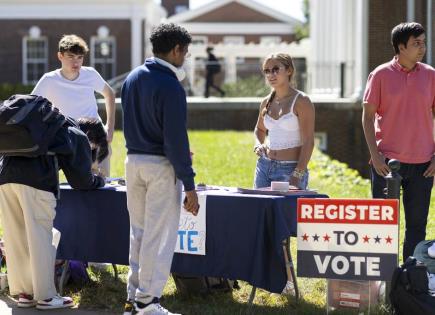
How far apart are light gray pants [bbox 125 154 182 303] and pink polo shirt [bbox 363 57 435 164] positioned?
1.69 m

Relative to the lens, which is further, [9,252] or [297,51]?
[297,51]

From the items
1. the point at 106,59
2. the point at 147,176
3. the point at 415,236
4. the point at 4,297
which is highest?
the point at 106,59

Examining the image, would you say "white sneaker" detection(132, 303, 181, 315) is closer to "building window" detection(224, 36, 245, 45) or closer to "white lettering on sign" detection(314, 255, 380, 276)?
"white lettering on sign" detection(314, 255, 380, 276)

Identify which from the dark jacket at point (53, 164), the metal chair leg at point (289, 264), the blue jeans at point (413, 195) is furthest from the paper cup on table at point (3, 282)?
the blue jeans at point (413, 195)

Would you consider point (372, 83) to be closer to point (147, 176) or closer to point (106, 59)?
point (147, 176)

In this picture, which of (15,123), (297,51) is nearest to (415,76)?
(15,123)

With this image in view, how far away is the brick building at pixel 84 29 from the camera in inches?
1475

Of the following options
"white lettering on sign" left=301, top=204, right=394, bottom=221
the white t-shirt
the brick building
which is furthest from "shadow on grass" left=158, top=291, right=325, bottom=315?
the brick building

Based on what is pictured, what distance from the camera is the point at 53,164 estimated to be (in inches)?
253

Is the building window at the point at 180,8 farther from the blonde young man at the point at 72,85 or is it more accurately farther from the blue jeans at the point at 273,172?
the blue jeans at the point at 273,172

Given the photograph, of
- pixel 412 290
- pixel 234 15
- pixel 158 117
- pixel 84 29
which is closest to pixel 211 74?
pixel 84 29

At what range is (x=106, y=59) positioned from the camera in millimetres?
37719

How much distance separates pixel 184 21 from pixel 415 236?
176 ft

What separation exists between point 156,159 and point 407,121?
6.35 feet
